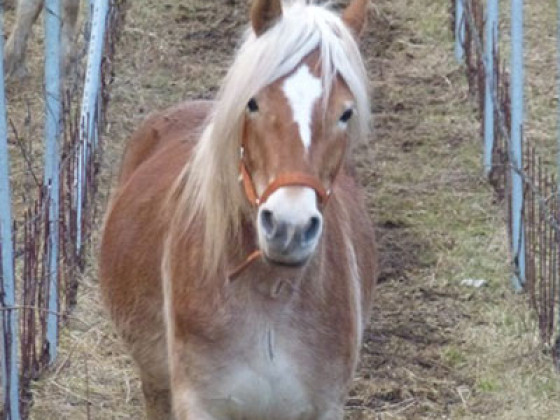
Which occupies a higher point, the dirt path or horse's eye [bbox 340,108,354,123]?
horse's eye [bbox 340,108,354,123]

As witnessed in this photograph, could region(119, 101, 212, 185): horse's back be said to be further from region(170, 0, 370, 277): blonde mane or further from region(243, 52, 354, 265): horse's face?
region(243, 52, 354, 265): horse's face

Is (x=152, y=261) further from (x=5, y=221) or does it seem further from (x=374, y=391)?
(x=374, y=391)

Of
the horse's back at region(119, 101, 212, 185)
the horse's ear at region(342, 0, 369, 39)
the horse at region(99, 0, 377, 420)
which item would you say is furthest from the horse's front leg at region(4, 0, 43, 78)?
the horse's ear at region(342, 0, 369, 39)

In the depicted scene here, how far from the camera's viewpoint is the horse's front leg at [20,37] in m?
10.4

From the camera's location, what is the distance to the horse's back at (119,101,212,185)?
5.87 metres

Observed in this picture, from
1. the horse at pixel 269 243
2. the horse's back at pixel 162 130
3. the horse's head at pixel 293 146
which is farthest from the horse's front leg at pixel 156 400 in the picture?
the horse's head at pixel 293 146

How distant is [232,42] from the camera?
11.7 m

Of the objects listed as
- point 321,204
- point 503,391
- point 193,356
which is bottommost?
point 503,391

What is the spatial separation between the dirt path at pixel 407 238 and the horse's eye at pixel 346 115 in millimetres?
2122

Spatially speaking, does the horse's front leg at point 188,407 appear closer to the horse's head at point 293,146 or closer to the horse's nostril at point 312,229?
the horse's head at point 293,146

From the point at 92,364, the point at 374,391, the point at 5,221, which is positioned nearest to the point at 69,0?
the point at 92,364

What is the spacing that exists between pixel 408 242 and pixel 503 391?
76.0 inches

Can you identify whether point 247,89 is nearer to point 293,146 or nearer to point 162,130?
point 293,146

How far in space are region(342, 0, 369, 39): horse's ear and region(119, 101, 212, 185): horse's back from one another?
1.27 m
